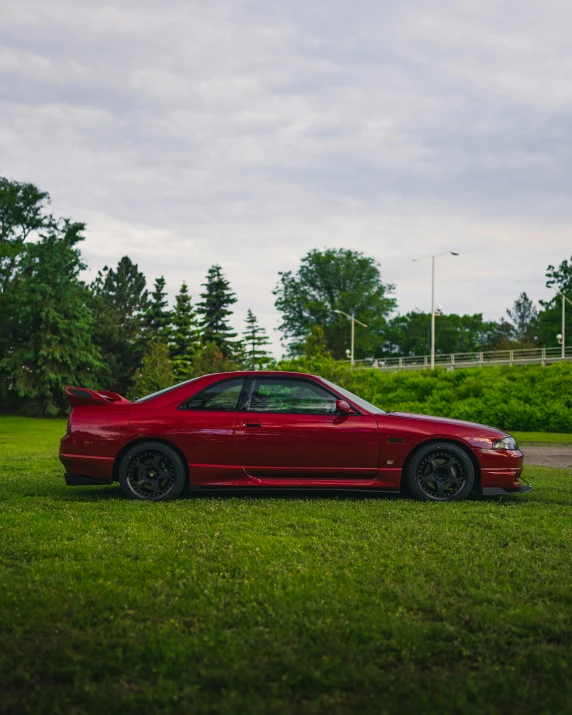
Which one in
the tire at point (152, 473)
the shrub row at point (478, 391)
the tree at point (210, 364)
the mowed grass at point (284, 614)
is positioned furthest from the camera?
the tree at point (210, 364)

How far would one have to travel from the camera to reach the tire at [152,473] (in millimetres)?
8547

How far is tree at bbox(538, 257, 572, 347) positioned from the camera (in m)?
80.3

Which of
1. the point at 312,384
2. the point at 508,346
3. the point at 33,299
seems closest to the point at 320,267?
the point at 508,346

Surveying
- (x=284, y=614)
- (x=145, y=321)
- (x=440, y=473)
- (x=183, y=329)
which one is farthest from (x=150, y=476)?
(x=145, y=321)

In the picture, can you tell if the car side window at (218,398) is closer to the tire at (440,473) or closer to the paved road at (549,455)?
the tire at (440,473)

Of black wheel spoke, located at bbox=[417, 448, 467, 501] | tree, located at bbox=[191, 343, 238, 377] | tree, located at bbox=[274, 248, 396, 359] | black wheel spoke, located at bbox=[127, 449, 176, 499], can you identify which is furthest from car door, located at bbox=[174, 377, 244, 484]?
tree, located at bbox=[274, 248, 396, 359]

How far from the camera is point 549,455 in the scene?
18.2 meters

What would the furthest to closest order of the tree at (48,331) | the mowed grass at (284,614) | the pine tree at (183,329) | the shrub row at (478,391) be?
1. the pine tree at (183,329)
2. the tree at (48,331)
3. the shrub row at (478,391)
4. the mowed grass at (284,614)

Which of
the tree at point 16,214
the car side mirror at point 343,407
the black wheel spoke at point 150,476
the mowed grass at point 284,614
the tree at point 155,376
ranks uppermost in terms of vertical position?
the tree at point 16,214

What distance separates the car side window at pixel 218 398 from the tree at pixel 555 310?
7539 cm

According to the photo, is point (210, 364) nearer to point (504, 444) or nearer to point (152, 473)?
point (152, 473)

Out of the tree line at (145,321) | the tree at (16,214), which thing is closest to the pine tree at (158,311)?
the tree line at (145,321)

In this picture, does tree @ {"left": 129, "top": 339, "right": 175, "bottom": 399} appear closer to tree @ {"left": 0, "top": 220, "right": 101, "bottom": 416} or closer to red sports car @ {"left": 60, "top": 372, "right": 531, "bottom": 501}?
tree @ {"left": 0, "top": 220, "right": 101, "bottom": 416}

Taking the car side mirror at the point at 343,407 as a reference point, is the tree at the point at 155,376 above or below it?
above
